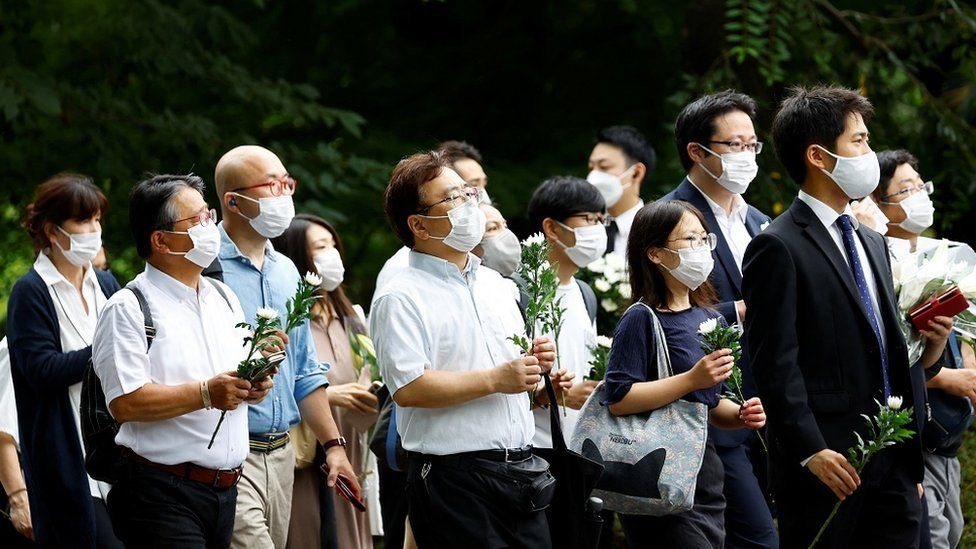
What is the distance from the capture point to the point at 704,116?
7.42 meters

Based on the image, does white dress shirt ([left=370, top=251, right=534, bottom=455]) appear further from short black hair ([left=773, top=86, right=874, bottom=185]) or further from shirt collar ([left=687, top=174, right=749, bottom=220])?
shirt collar ([left=687, top=174, right=749, bottom=220])

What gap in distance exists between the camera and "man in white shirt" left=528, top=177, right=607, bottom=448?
23.6 feet

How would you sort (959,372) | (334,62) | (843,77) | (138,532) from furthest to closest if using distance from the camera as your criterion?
(334,62)
(843,77)
(959,372)
(138,532)

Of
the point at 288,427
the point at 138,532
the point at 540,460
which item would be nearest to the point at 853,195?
the point at 540,460

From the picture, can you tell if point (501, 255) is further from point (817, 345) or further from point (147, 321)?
point (147, 321)

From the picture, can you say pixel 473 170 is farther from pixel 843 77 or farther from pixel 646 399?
pixel 843 77

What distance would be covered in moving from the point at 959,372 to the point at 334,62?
23.7 feet

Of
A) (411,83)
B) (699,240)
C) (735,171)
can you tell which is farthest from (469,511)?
(411,83)

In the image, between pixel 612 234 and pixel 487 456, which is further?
pixel 612 234

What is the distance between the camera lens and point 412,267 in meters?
5.81

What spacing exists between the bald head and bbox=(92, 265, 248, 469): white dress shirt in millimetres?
1054

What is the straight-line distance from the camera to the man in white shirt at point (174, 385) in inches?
215

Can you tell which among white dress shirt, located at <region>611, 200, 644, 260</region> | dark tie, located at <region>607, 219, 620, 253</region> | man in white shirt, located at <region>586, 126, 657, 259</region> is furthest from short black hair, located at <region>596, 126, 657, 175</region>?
dark tie, located at <region>607, 219, 620, 253</region>

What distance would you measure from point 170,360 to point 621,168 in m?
4.81
